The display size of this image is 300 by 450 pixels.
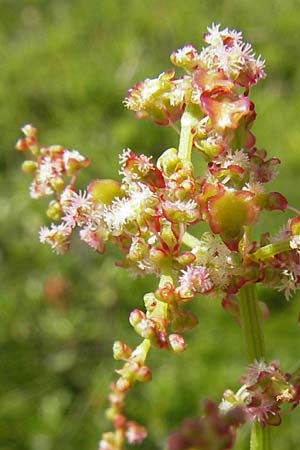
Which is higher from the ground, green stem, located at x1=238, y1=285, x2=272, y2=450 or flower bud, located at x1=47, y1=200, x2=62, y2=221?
flower bud, located at x1=47, y1=200, x2=62, y2=221

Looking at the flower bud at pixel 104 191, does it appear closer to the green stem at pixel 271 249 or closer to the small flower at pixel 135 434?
the green stem at pixel 271 249

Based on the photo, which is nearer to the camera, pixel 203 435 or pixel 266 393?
pixel 203 435

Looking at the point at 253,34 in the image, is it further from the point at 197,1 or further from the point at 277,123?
the point at 277,123

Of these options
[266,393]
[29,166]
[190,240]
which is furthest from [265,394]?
[29,166]

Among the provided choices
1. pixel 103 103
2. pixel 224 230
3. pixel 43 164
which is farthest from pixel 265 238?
pixel 103 103

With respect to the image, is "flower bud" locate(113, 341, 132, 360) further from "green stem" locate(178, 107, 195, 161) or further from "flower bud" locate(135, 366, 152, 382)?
"green stem" locate(178, 107, 195, 161)

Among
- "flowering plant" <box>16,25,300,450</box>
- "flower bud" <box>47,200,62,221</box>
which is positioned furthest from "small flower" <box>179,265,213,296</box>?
"flower bud" <box>47,200,62,221</box>

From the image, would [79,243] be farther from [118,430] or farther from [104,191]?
[104,191]
